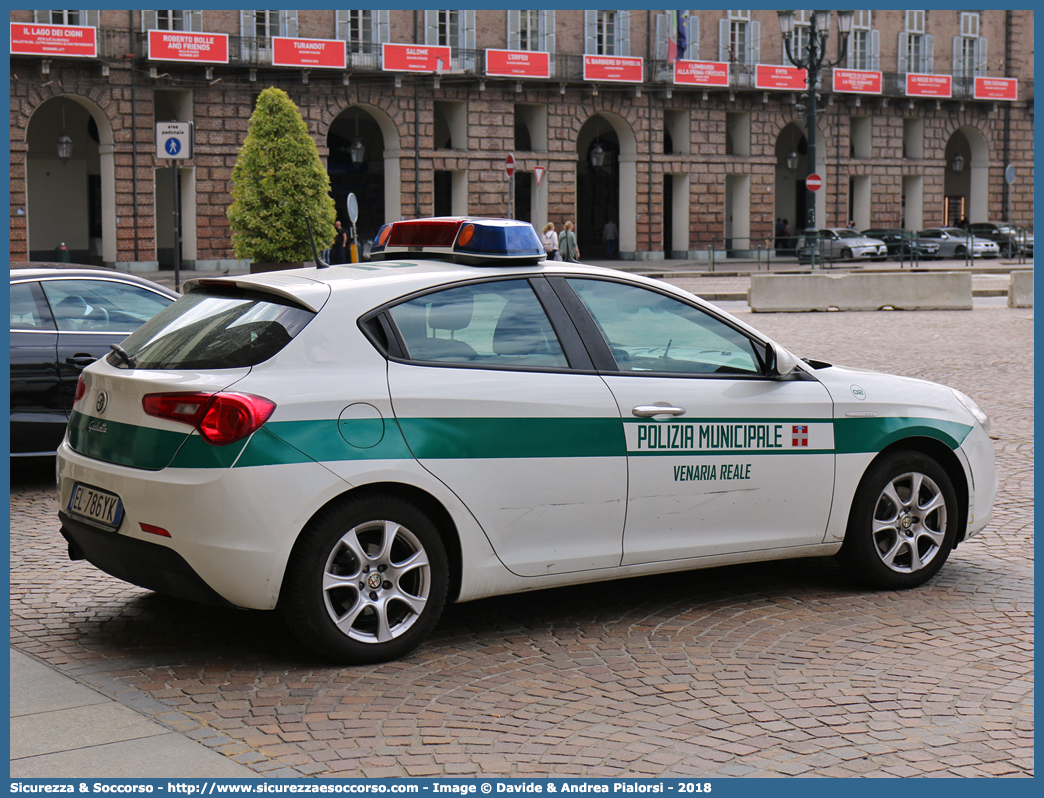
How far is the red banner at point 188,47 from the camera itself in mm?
38156

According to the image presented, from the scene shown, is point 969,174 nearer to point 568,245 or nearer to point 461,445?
point 568,245

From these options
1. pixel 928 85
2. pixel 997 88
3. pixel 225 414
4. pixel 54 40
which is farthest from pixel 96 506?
pixel 997 88

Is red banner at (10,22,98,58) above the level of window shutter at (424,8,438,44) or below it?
below

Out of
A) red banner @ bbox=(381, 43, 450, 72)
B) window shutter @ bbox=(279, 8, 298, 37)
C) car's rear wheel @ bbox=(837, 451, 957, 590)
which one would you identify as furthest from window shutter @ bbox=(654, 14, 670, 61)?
car's rear wheel @ bbox=(837, 451, 957, 590)

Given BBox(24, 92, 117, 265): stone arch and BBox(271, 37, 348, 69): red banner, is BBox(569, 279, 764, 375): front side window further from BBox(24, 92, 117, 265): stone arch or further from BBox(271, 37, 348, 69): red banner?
BBox(24, 92, 117, 265): stone arch

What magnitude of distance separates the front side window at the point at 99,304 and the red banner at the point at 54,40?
30.4 meters

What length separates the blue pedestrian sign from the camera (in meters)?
18.9

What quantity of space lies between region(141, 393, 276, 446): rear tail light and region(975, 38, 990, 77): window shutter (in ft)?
184

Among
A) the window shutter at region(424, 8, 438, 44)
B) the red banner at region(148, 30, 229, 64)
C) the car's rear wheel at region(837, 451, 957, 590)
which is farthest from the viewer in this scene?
the window shutter at region(424, 8, 438, 44)

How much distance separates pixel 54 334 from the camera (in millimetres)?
8438

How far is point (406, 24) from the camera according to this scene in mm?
43188

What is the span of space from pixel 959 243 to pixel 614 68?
13.7 meters
